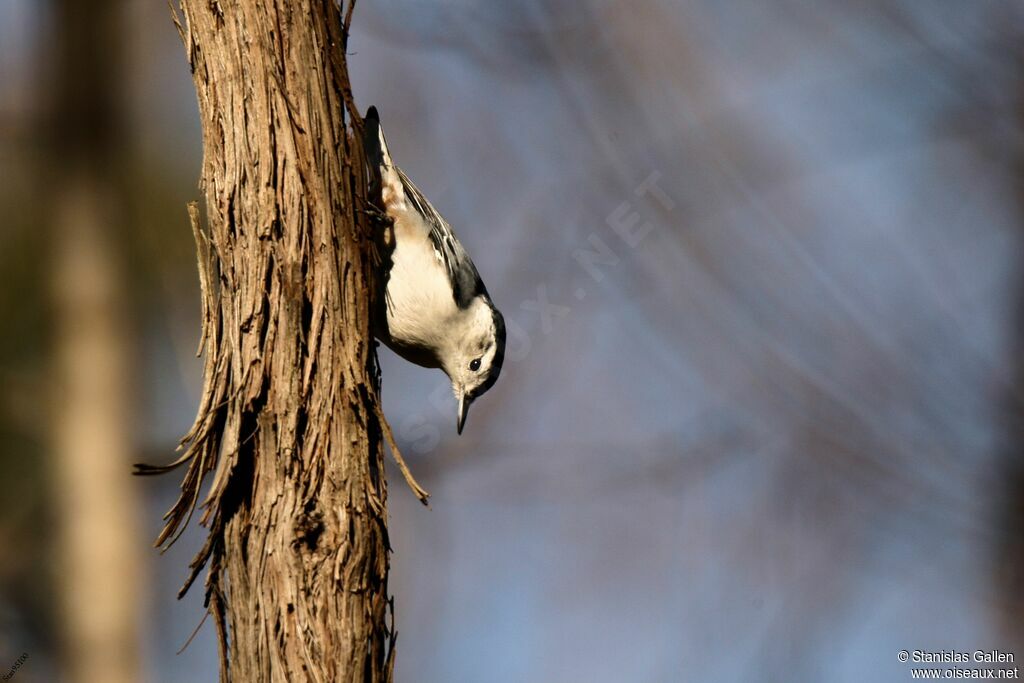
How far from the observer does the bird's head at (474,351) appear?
3.74m

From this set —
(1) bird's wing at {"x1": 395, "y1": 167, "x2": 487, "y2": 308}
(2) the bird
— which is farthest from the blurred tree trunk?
(1) bird's wing at {"x1": 395, "y1": 167, "x2": 487, "y2": 308}

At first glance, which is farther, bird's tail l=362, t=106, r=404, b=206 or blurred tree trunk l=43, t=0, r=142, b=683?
blurred tree trunk l=43, t=0, r=142, b=683

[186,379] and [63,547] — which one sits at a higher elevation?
[186,379]

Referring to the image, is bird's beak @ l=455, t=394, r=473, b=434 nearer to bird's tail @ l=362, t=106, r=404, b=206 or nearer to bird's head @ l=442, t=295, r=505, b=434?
bird's head @ l=442, t=295, r=505, b=434

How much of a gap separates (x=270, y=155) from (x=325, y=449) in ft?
2.40

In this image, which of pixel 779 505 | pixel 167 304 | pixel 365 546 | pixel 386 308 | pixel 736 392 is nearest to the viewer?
pixel 365 546

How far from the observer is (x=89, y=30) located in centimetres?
448

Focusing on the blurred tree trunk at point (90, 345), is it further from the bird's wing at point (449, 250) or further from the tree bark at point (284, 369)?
the tree bark at point (284, 369)

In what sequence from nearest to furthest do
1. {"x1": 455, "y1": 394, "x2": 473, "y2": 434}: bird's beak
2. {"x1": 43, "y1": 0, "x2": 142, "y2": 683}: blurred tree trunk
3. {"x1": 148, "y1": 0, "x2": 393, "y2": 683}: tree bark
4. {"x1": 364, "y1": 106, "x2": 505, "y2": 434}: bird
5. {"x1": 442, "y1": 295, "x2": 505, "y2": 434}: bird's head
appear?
{"x1": 148, "y1": 0, "x2": 393, "y2": 683}: tree bark
{"x1": 364, "y1": 106, "x2": 505, "y2": 434}: bird
{"x1": 442, "y1": 295, "x2": 505, "y2": 434}: bird's head
{"x1": 455, "y1": 394, "x2": 473, "y2": 434}: bird's beak
{"x1": 43, "y1": 0, "x2": 142, "y2": 683}: blurred tree trunk

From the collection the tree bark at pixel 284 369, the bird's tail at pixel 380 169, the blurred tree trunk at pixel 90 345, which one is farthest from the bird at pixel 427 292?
the blurred tree trunk at pixel 90 345

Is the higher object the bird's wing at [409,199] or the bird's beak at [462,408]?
the bird's wing at [409,199]

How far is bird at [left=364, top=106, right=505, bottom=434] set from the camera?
3.39 meters

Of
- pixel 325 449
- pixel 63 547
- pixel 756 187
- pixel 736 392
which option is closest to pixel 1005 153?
pixel 756 187

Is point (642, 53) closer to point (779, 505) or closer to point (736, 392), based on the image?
point (736, 392)
